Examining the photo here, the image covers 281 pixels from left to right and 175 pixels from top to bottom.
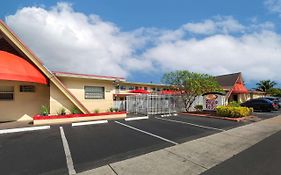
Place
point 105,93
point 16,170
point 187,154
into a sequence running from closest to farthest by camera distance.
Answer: point 16,170 < point 187,154 < point 105,93

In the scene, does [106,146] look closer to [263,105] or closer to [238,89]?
[263,105]

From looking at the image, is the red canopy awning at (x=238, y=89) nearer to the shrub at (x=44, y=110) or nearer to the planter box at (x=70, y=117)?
the planter box at (x=70, y=117)

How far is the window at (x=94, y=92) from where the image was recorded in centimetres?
1628

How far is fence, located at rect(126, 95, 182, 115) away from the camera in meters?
18.4

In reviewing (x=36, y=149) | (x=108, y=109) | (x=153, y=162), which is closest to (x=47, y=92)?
(x=108, y=109)

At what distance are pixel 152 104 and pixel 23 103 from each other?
10.8m

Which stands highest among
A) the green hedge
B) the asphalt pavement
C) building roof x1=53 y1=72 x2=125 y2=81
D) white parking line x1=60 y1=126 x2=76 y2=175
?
building roof x1=53 y1=72 x2=125 y2=81

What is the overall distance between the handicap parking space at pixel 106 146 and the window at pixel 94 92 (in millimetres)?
7146

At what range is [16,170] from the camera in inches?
203

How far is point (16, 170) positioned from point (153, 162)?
3.81 metres

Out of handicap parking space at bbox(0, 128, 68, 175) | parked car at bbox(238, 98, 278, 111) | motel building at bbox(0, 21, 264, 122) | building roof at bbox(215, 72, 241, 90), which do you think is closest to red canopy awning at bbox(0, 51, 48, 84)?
motel building at bbox(0, 21, 264, 122)

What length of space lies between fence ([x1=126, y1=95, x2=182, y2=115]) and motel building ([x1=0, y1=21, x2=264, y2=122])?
3.11m

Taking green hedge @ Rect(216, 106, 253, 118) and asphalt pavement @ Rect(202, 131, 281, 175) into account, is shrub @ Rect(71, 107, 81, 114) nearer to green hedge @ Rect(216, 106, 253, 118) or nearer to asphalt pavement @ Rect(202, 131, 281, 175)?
asphalt pavement @ Rect(202, 131, 281, 175)

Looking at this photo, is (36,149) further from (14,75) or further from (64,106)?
(64,106)
